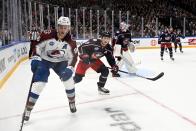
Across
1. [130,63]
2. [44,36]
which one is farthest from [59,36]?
[130,63]

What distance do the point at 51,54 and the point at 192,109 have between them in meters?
1.81

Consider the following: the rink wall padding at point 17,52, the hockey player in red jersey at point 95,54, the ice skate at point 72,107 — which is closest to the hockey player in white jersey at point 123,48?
the hockey player in red jersey at point 95,54

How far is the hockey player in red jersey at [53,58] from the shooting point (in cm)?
397

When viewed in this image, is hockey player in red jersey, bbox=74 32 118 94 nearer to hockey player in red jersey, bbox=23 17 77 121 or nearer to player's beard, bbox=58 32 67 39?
hockey player in red jersey, bbox=23 17 77 121

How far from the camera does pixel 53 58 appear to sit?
422 cm

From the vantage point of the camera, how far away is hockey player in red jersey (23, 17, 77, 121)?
3969 mm

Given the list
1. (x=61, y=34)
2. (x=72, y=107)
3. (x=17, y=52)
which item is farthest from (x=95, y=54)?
(x=17, y=52)

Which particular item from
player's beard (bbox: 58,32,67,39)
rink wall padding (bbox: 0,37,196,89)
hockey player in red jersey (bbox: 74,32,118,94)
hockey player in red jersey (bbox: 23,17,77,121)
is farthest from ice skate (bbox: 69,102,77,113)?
rink wall padding (bbox: 0,37,196,89)

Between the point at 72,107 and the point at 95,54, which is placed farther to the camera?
the point at 95,54

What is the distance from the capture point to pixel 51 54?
4168mm

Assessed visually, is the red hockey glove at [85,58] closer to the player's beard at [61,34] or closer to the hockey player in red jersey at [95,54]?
the hockey player in red jersey at [95,54]

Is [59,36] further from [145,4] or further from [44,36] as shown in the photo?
[145,4]

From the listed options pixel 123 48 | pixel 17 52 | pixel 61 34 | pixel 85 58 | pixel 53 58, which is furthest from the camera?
pixel 17 52

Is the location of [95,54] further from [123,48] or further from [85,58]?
[123,48]
